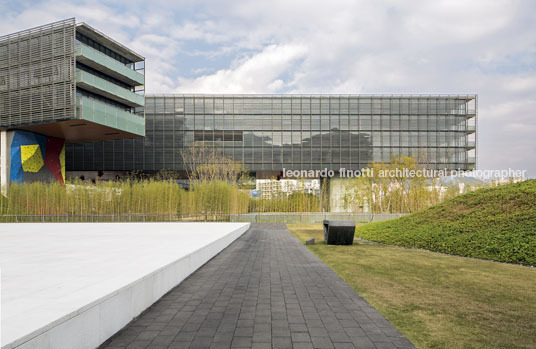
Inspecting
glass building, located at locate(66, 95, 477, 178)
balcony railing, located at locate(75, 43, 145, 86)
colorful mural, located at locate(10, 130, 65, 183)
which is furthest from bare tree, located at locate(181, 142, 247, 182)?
colorful mural, located at locate(10, 130, 65, 183)

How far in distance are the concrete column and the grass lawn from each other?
2502 cm

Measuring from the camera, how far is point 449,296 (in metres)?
4.71

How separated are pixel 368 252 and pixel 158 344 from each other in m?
7.15

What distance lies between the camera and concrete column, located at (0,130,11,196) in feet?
78.7

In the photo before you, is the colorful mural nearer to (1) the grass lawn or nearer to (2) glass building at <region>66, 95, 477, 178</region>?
(2) glass building at <region>66, 95, 477, 178</region>

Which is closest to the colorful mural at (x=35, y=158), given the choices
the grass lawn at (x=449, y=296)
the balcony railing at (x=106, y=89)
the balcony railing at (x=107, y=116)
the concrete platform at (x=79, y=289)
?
the balcony railing at (x=106, y=89)

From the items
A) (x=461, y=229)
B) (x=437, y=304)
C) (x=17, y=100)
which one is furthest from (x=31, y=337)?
(x=17, y=100)

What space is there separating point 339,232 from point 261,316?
274 inches

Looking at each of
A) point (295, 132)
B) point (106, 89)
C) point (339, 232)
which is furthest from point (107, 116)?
point (339, 232)

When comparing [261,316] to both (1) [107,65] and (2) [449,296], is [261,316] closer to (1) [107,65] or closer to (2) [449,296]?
(2) [449,296]

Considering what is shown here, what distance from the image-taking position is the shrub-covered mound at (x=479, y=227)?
7.89 m

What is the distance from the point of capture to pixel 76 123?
23.7 meters

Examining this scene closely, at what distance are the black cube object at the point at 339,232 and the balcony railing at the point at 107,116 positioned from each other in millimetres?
19288

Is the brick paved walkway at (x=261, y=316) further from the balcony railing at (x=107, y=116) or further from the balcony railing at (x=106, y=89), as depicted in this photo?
the balcony railing at (x=106, y=89)
